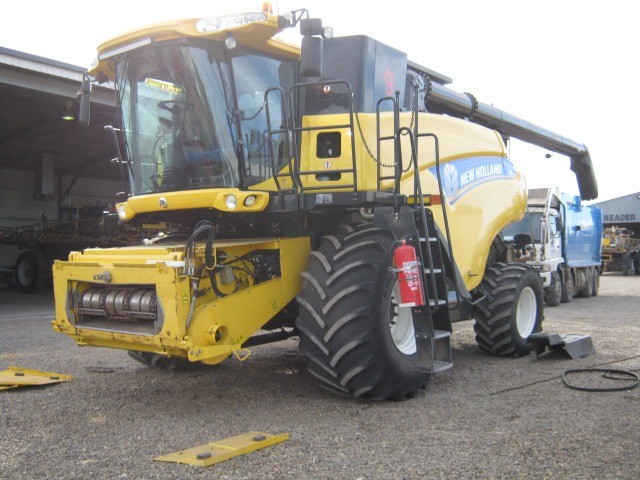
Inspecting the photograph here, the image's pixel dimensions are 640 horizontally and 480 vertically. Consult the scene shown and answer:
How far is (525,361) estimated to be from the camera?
7.23 meters

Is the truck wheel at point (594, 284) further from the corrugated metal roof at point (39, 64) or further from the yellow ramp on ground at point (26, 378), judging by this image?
the yellow ramp on ground at point (26, 378)

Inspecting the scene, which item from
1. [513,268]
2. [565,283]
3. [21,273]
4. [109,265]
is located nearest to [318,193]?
[109,265]

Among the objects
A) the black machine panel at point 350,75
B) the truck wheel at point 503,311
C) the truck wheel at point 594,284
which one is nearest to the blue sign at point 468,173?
the black machine panel at point 350,75

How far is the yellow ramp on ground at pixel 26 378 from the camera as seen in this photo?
5.79 m

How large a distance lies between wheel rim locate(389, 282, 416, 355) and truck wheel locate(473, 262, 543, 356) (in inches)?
74.7

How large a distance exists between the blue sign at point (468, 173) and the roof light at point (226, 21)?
2193 mm

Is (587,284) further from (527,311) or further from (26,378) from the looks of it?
(26,378)

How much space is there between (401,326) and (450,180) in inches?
64.5

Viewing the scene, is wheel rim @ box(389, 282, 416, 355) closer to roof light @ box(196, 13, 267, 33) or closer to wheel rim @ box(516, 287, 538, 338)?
roof light @ box(196, 13, 267, 33)

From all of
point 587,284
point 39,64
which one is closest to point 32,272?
point 39,64

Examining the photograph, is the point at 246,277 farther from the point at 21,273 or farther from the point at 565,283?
the point at 21,273

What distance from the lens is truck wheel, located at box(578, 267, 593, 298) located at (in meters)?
17.5

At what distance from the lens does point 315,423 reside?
15.2 ft

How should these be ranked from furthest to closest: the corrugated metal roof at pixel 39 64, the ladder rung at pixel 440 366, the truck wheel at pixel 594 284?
the truck wheel at pixel 594 284, the corrugated metal roof at pixel 39 64, the ladder rung at pixel 440 366
